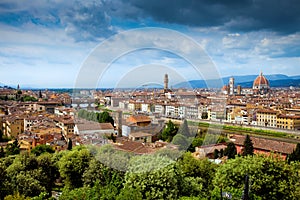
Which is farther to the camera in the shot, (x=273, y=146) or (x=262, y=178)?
(x=273, y=146)

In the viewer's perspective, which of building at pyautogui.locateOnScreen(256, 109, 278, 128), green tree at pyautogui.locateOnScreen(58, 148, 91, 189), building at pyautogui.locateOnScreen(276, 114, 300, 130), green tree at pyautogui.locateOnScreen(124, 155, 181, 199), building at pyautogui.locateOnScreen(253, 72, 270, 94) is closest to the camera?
green tree at pyautogui.locateOnScreen(124, 155, 181, 199)

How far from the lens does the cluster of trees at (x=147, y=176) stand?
3191mm

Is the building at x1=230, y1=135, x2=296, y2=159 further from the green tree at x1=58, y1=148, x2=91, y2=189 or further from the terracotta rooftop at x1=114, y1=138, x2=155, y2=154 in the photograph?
the green tree at x1=58, y1=148, x2=91, y2=189

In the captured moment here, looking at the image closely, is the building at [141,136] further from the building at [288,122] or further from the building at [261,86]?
the building at [261,86]

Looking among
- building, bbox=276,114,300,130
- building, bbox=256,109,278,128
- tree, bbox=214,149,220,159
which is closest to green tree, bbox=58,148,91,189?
tree, bbox=214,149,220,159

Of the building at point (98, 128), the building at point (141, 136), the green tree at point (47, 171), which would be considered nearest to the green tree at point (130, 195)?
the building at point (98, 128)

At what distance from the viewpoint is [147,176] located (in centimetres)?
325

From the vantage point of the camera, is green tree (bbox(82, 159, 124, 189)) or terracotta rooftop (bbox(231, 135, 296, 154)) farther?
terracotta rooftop (bbox(231, 135, 296, 154))

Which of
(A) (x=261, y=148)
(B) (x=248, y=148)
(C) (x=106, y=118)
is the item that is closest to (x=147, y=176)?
(C) (x=106, y=118)

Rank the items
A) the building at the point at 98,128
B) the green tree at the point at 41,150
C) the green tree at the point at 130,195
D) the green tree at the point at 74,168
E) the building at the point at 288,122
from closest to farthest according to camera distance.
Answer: the green tree at the point at 130,195
the building at the point at 98,128
the green tree at the point at 74,168
the green tree at the point at 41,150
the building at the point at 288,122

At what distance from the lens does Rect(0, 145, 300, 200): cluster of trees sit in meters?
3.19

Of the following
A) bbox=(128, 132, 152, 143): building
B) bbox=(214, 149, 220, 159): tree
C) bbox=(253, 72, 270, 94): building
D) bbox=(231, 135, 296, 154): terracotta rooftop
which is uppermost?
bbox=(253, 72, 270, 94): building

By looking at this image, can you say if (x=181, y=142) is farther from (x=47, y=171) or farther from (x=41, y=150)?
(x=41, y=150)

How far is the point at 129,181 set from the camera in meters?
3.24
